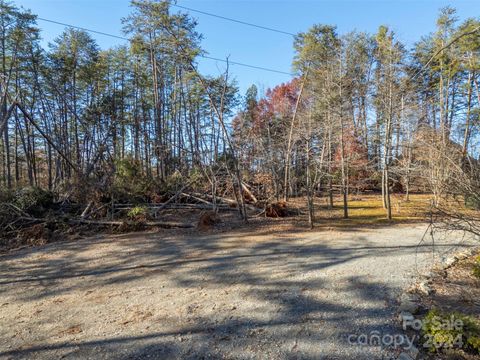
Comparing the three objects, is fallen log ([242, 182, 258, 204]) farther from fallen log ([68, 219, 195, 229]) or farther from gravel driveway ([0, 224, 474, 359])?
gravel driveway ([0, 224, 474, 359])

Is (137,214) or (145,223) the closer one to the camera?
(145,223)

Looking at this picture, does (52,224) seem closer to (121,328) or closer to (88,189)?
(88,189)

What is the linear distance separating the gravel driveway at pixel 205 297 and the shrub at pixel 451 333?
0.30 meters

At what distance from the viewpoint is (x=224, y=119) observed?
11.9 metres

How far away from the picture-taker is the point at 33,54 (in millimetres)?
12750

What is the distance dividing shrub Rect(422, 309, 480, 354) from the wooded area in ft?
3.38

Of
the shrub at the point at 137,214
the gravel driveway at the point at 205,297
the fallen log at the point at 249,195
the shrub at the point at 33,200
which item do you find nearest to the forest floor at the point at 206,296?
the gravel driveway at the point at 205,297

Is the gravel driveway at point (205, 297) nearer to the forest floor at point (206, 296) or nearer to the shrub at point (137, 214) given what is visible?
the forest floor at point (206, 296)

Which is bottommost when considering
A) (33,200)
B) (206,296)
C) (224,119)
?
(206,296)

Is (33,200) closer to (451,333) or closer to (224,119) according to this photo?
(224,119)

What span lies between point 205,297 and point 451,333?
244cm

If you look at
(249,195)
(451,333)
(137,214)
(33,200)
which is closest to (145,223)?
(137,214)

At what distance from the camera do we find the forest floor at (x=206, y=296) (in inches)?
95.8

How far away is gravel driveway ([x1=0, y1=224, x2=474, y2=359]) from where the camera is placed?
2.43 meters
